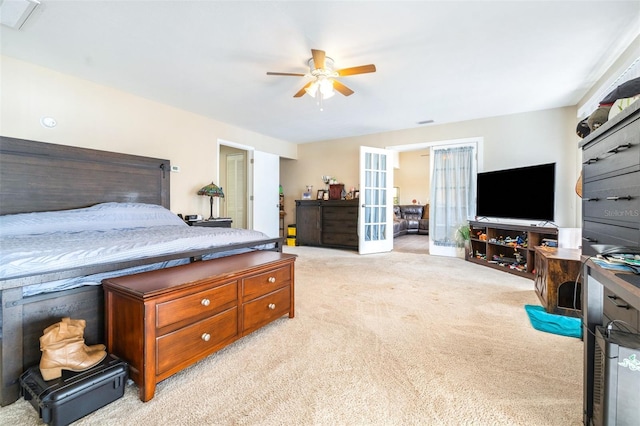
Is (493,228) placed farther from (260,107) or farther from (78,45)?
(78,45)

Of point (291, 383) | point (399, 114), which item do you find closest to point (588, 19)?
point (399, 114)

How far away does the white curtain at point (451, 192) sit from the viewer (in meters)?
4.94

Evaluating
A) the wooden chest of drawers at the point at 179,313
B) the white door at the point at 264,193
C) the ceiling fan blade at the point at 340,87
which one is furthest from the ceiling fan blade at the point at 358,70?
the white door at the point at 264,193

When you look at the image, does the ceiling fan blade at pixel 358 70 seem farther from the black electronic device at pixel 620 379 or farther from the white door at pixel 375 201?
the white door at pixel 375 201

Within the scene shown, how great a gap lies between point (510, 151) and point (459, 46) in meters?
2.79

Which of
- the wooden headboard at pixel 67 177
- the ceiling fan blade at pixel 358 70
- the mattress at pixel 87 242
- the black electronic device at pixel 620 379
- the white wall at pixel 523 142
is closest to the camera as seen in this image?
the black electronic device at pixel 620 379

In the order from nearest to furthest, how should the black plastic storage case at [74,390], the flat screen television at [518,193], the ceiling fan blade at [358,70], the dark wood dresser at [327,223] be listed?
the black plastic storage case at [74,390]
the ceiling fan blade at [358,70]
the flat screen television at [518,193]
the dark wood dresser at [327,223]

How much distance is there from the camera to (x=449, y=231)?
5.11m

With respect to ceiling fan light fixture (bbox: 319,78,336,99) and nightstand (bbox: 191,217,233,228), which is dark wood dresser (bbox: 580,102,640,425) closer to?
ceiling fan light fixture (bbox: 319,78,336,99)

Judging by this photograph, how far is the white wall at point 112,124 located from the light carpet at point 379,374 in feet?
9.52

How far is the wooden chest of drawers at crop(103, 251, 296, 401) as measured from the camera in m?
1.35

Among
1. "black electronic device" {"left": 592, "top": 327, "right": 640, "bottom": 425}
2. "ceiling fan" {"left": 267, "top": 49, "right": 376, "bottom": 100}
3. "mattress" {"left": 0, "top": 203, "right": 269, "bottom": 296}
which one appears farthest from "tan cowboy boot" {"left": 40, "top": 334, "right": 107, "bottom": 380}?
"ceiling fan" {"left": 267, "top": 49, "right": 376, "bottom": 100}

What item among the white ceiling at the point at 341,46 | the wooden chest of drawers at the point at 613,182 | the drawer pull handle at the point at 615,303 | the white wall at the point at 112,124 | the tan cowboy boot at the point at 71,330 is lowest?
the tan cowboy boot at the point at 71,330

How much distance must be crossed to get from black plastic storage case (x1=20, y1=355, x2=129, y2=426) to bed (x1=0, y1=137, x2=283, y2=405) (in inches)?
7.9
